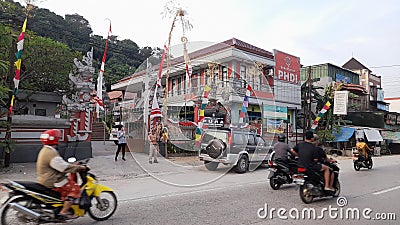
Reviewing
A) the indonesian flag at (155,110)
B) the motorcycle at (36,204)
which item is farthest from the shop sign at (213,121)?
the motorcycle at (36,204)

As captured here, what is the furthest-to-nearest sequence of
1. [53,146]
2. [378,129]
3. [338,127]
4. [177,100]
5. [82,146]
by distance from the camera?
[378,129]
[338,127]
[82,146]
[177,100]
[53,146]

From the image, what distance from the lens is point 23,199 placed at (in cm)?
446

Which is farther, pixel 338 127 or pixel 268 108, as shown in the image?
pixel 338 127

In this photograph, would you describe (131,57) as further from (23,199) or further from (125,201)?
(23,199)

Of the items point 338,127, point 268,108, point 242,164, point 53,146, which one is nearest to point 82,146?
point 242,164

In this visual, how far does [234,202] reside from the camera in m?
6.57

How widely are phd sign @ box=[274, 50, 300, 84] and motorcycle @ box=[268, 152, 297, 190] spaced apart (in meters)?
14.4

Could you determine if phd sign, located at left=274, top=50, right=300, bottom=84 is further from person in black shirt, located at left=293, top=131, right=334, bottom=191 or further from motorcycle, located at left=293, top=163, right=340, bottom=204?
motorcycle, located at left=293, top=163, right=340, bottom=204

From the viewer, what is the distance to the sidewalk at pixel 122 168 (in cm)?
975

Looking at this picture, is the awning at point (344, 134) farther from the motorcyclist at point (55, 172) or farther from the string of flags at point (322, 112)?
the motorcyclist at point (55, 172)

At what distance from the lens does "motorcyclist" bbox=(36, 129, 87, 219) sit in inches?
183

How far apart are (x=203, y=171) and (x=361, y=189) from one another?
519cm

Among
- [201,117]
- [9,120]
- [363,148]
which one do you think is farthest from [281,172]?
[9,120]
